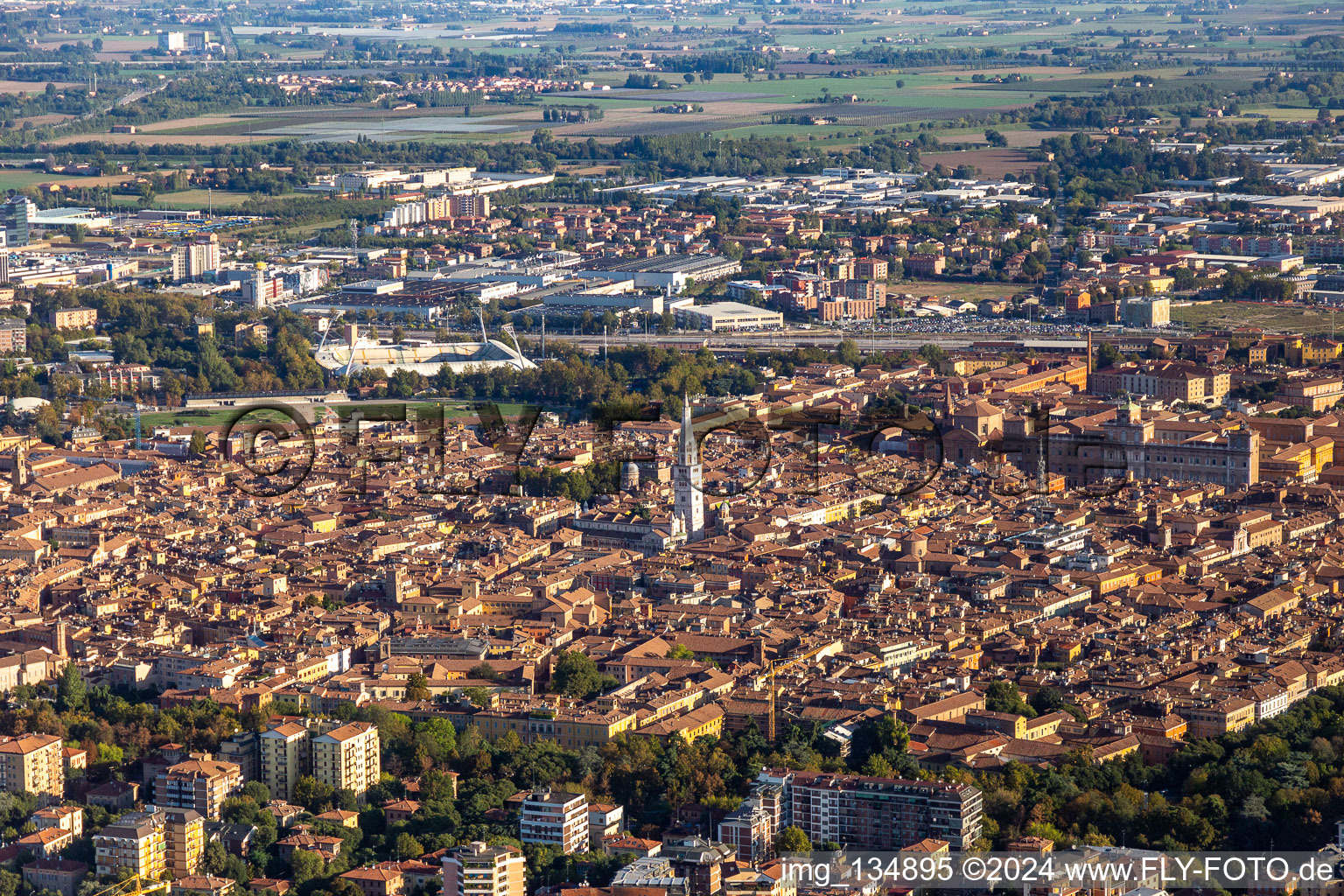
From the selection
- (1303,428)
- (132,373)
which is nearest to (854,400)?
(1303,428)

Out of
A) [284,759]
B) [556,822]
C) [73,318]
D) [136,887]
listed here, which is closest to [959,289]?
[73,318]

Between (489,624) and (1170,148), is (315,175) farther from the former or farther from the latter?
(489,624)

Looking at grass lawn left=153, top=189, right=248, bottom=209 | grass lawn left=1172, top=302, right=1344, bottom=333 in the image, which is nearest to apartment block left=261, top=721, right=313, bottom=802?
grass lawn left=1172, top=302, right=1344, bottom=333

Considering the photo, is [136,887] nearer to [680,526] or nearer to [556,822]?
[556,822]

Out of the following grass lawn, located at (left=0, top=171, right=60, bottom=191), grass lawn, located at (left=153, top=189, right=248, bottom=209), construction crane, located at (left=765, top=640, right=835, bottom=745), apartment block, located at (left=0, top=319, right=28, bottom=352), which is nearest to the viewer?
construction crane, located at (left=765, top=640, right=835, bottom=745)

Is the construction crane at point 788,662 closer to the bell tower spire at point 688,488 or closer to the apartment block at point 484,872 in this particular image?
the apartment block at point 484,872

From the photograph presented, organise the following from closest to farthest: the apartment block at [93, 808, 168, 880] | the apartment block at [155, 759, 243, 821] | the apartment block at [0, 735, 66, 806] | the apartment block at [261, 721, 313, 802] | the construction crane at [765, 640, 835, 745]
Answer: the apartment block at [93, 808, 168, 880], the apartment block at [155, 759, 243, 821], the apartment block at [0, 735, 66, 806], the apartment block at [261, 721, 313, 802], the construction crane at [765, 640, 835, 745]

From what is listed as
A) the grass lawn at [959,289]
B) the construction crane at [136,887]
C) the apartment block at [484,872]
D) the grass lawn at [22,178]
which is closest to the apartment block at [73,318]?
the grass lawn at [959,289]

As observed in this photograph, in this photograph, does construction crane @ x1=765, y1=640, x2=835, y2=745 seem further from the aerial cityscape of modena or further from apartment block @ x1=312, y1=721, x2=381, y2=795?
apartment block @ x1=312, y1=721, x2=381, y2=795
